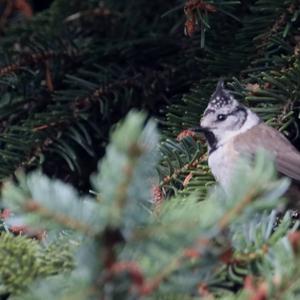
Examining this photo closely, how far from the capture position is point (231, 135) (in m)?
2.68

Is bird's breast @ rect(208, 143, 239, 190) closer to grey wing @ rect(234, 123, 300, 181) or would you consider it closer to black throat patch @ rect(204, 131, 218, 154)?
black throat patch @ rect(204, 131, 218, 154)

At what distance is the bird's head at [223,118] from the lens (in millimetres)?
2219

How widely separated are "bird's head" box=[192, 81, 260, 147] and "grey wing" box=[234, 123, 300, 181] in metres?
0.03

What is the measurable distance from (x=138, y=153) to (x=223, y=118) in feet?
5.50

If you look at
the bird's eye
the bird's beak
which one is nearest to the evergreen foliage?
the bird's beak

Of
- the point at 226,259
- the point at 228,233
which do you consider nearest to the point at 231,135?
the point at 228,233

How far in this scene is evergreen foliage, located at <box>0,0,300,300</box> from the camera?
94 centimetres

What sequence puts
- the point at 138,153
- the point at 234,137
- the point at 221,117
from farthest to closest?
the point at 234,137
the point at 221,117
the point at 138,153

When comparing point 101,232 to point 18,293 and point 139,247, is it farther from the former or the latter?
point 18,293

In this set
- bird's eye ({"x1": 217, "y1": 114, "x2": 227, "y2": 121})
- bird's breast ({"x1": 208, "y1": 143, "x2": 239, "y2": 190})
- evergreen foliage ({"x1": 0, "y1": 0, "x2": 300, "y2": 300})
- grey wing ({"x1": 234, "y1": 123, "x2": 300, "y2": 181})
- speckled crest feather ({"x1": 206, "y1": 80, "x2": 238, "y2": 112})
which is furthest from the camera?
bird's eye ({"x1": 217, "y1": 114, "x2": 227, "y2": 121})

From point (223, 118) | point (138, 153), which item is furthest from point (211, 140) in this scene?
point (138, 153)

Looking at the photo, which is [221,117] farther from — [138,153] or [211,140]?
[138,153]

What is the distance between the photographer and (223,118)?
2555 mm

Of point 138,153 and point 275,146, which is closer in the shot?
point 138,153
